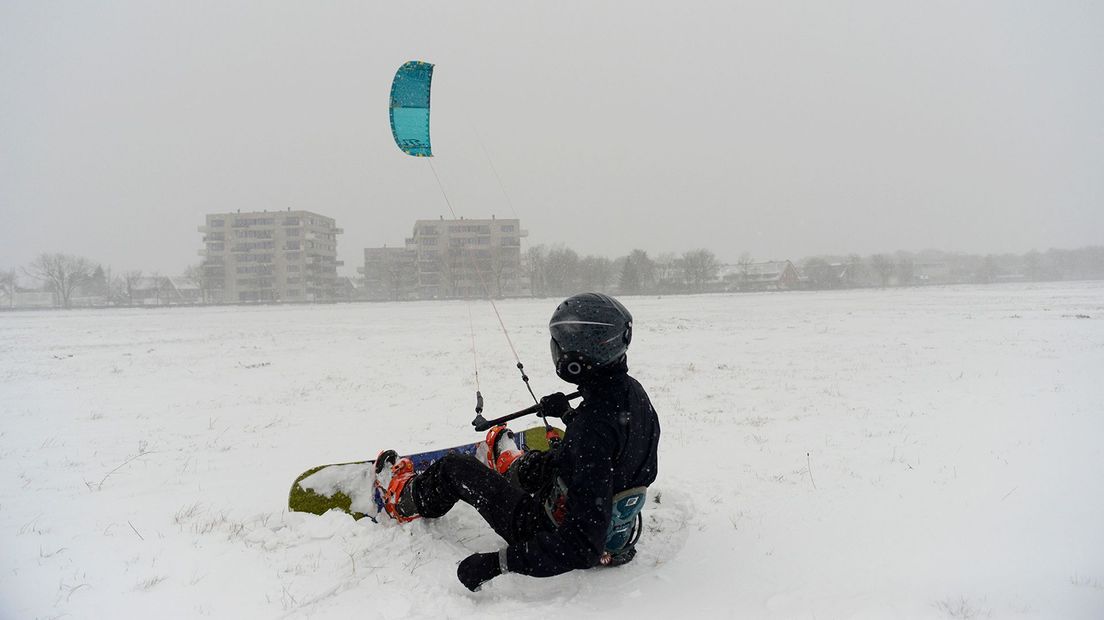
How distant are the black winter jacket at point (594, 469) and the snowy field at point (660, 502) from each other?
1.51ft

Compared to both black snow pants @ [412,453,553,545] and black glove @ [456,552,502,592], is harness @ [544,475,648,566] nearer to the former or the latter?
black snow pants @ [412,453,553,545]

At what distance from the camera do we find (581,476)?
329 cm

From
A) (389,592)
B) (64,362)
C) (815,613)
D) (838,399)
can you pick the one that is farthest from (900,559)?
(64,362)

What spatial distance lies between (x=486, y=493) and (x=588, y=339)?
136 centimetres

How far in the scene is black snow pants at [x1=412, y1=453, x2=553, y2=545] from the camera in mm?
3744

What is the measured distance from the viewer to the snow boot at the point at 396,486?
4449 mm

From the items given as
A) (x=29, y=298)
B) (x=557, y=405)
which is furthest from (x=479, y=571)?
(x=29, y=298)

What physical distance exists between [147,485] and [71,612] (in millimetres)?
3335

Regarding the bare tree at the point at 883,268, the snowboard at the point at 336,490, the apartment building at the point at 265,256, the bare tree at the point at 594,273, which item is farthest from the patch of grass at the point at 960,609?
the bare tree at the point at 883,268

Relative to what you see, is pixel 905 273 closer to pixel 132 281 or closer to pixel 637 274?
pixel 637 274

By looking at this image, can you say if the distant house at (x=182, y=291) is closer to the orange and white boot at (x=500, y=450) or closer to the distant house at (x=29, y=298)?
the distant house at (x=29, y=298)

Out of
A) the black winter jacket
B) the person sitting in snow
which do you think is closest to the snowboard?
the person sitting in snow

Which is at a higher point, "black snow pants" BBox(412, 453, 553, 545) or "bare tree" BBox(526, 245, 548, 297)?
"bare tree" BBox(526, 245, 548, 297)

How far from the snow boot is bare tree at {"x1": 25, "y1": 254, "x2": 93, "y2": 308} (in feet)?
428
